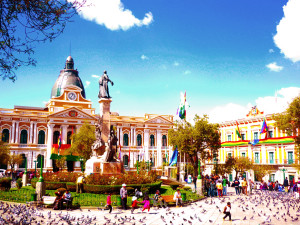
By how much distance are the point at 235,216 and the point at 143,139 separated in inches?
1664

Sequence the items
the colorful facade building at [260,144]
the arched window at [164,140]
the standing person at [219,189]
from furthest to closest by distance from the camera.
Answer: the arched window at [164,140] → the colorful facade building at [260,144] → the standing person at [219,189]

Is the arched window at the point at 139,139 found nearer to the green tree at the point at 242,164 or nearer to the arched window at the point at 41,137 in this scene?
the arched window at the point at 41,137

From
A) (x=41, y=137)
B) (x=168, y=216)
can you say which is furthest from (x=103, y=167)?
(x=41, y=137)

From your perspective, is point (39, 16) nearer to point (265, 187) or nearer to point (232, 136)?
point (265, 187)

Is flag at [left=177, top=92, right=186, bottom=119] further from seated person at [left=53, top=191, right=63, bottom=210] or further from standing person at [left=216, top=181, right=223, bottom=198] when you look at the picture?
seated person at [left=53, top=191, right=63, bottom=210]

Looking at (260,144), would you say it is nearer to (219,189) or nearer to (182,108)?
(182,108)

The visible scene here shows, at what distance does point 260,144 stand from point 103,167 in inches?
1066

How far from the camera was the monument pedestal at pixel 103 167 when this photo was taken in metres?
20.2

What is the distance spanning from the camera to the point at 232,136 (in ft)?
149

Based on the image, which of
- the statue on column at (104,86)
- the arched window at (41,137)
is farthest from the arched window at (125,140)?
the statue on column at (104,86)

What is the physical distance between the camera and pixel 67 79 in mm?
56125

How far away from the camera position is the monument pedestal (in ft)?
66.4

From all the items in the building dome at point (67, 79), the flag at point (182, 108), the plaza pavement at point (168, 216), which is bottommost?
the plaza pavement at point (168, 216)

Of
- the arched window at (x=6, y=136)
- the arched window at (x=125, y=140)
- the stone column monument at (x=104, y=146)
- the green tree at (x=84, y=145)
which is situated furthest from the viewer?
the arched window at (x=125, y=140)
